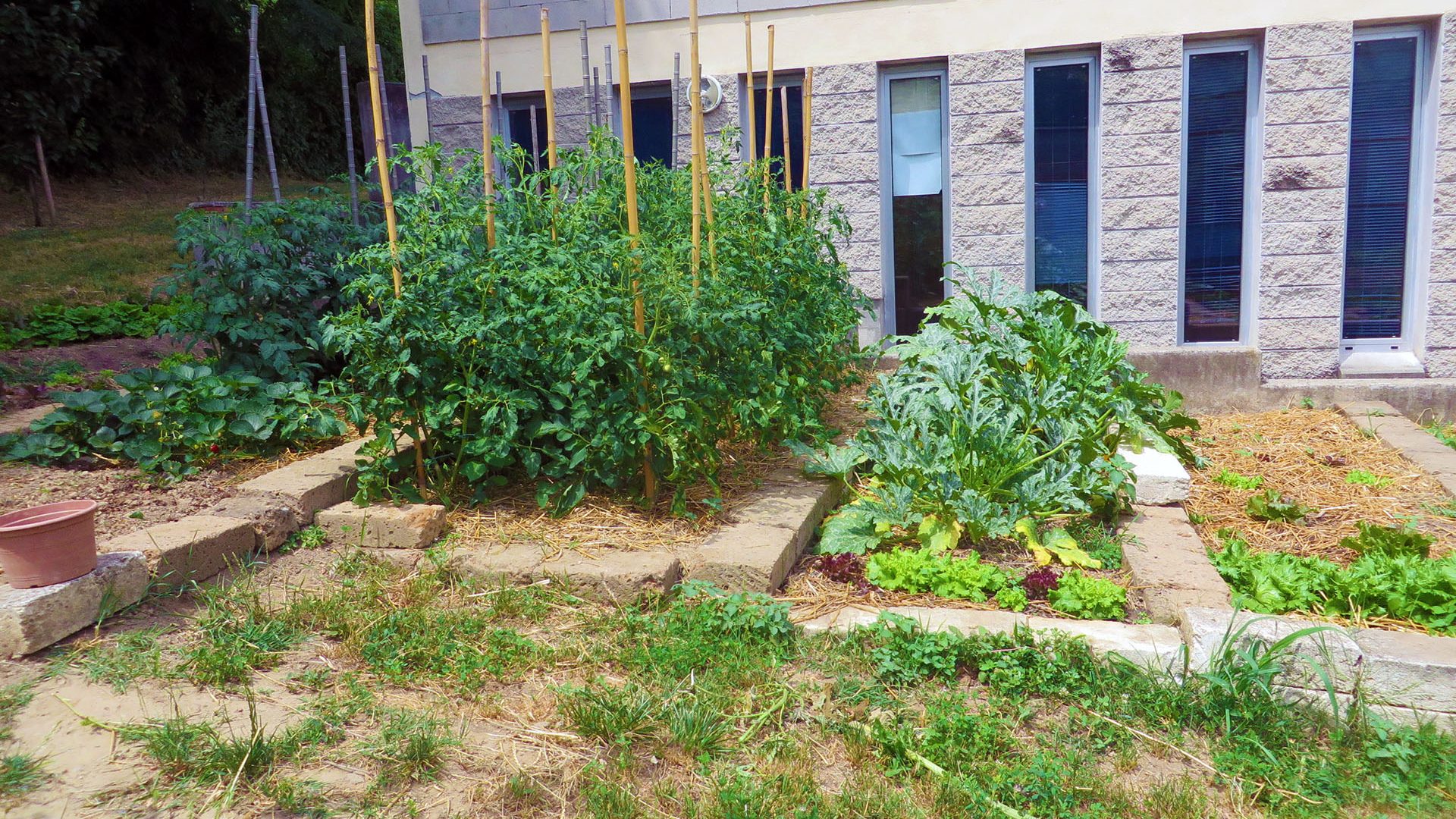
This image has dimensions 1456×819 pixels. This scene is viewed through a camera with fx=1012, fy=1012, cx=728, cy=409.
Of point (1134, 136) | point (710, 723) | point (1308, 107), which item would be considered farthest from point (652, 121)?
point (710, 723)

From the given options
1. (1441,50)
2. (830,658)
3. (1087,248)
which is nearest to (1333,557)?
(830,658)

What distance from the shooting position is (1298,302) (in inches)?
250

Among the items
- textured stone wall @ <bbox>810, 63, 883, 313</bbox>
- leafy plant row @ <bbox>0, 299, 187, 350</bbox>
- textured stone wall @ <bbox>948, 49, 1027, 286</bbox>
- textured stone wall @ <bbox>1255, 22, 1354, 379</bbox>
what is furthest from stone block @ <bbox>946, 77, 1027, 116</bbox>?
leafy plant row @ <bbox>0, 299, 187, 350</bbox>

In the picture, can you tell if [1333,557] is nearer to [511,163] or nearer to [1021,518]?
[1021,518]

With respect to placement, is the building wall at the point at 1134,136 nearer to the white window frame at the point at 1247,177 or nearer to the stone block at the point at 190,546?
the white window frame at the point at 1247,177

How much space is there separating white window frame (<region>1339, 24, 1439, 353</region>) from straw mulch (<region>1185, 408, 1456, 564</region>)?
953 mm

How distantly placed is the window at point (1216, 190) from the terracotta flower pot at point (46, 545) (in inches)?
241

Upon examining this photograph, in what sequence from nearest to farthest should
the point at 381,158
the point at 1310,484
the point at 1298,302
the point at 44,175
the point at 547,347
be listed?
1. the point at 547,347
2. the point at 381,158
3. the point at 1310,484
4. the point at 1298,302
5. the point at 44,175

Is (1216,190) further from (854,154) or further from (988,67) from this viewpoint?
(854,154)

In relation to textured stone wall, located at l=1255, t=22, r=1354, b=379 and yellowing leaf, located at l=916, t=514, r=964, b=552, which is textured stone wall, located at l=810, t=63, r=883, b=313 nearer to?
textured stone wall, located at l=1255, t=22, r=1354, b=379

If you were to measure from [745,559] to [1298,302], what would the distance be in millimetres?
4739

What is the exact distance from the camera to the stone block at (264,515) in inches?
144

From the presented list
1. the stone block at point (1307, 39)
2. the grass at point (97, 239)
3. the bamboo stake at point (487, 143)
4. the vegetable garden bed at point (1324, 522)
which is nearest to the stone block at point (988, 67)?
the stone block at point (1307, 39)

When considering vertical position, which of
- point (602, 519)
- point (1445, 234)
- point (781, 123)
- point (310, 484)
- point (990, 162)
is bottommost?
point (602, 519)
